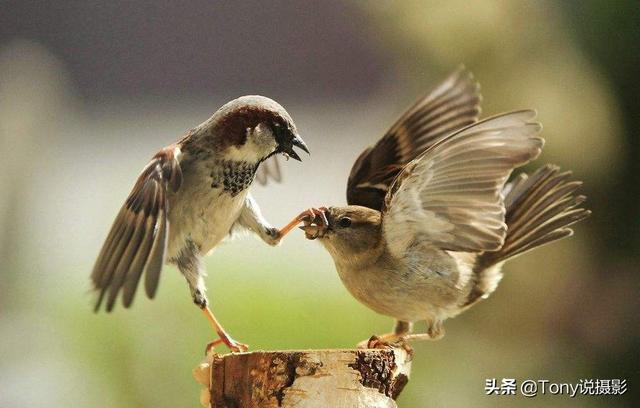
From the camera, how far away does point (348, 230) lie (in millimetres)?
1466

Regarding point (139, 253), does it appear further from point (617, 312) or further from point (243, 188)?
point (617, 312)

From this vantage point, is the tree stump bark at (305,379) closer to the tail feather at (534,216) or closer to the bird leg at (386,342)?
the bird leg at (386,342)

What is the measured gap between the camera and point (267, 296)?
236cm

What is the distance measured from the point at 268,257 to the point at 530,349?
0.85 meters

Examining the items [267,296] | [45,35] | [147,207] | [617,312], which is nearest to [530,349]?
[617,312]

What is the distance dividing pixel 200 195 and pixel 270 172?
1.09ft

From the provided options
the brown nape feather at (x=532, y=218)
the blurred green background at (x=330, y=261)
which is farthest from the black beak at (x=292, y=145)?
the blurred green background at (x=330, y=261)

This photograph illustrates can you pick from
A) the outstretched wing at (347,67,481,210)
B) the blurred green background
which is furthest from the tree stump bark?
the blurred green background

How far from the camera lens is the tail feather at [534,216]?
1.66 metres

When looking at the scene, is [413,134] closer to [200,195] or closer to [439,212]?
[439,212]

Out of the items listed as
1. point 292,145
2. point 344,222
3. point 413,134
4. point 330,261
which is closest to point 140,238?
point 292,145

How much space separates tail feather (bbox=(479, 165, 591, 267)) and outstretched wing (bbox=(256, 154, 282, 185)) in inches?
16.8

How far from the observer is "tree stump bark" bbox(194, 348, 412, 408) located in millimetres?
1227

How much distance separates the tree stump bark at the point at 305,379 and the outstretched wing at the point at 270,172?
471mm
